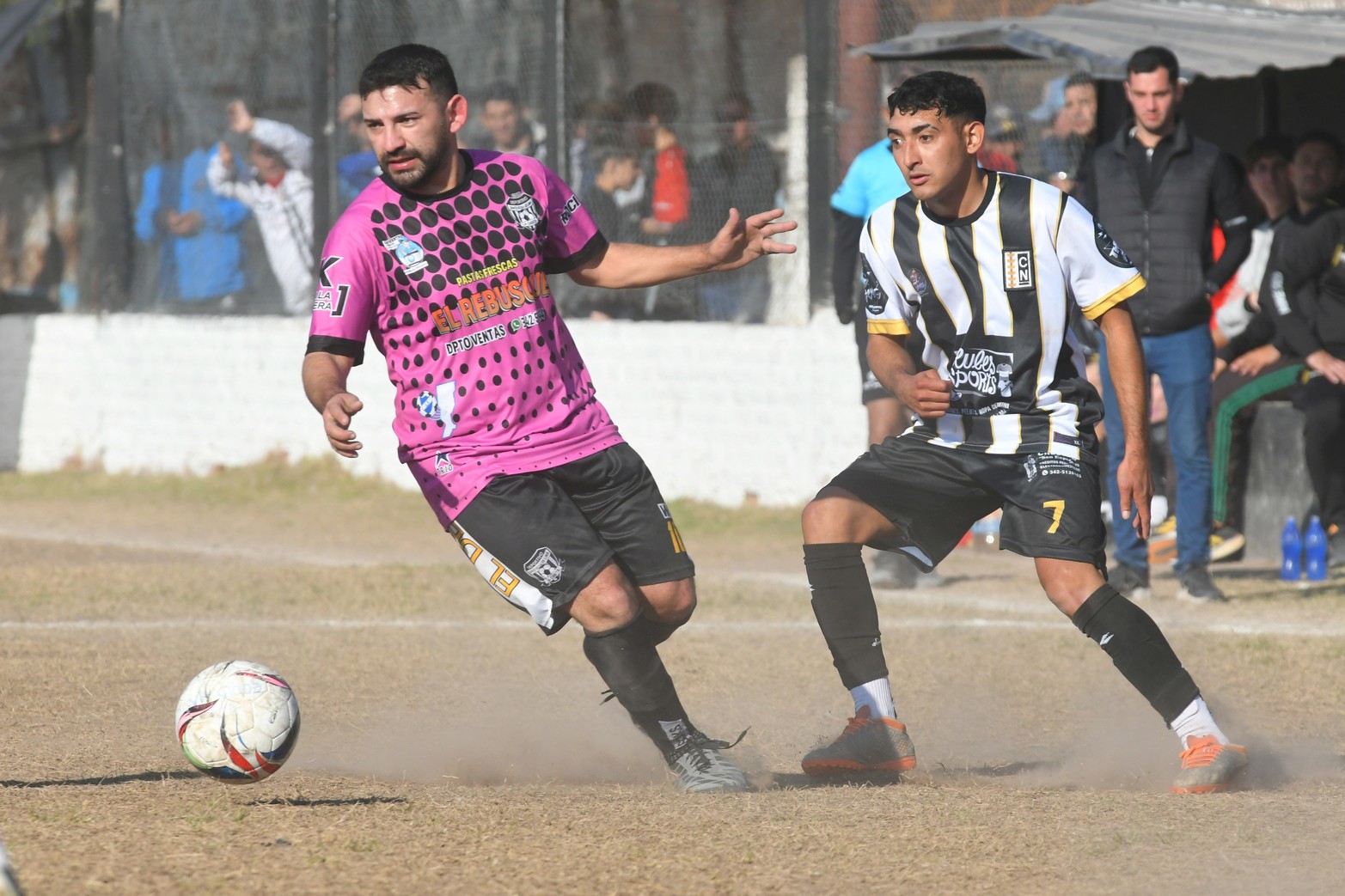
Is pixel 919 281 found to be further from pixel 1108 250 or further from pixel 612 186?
pixel 612 186

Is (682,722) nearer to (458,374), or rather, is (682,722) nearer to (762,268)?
(458,374)

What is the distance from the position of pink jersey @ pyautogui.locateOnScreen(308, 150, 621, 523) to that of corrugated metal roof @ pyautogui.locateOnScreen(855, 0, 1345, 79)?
554 centimetres

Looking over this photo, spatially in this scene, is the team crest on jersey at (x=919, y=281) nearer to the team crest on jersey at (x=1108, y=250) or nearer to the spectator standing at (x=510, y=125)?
the team crest on jersey at (x=1108, y=250)

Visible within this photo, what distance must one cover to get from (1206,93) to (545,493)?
9.35 meters

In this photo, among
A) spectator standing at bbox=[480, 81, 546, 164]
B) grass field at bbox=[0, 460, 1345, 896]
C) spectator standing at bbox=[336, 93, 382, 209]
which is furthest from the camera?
spectator standing at bbox=[336, 93, 382, 209]

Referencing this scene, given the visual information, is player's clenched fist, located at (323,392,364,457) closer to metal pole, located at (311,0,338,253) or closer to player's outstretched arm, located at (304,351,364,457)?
player's outstretched arm, located at (304,351,364,457)

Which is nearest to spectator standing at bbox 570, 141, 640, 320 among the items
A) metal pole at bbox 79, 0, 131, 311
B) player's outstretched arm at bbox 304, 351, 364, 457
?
metal pole at bbox 79, 0, 131, 311

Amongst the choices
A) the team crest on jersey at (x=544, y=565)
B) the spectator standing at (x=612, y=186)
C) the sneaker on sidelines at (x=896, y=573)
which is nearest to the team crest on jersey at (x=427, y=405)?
the team crest on jersey at (x=544, y=565)

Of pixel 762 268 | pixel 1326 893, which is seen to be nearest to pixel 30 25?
pixel 762 268

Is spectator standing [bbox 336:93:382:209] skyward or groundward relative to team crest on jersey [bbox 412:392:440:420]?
skyward

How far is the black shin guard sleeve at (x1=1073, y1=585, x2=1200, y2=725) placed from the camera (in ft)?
17.4

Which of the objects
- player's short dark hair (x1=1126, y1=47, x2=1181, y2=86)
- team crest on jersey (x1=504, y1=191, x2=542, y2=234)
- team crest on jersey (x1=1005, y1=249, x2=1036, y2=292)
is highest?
player's short dark hair (x1=1126, y1=47, x2=1181, y2=86)

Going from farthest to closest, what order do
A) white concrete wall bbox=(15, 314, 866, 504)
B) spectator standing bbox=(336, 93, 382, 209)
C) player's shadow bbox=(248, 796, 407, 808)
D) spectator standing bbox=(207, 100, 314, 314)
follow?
spectator standing bbox=(207, 100, 314, 314), spectator standing bbox=(336, 93, 382, 209), white concrete wall bbox=(15, 314, 866, 504), player's shadow bbox=(248, 796, 407, 808)

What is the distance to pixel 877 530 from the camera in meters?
5.72
